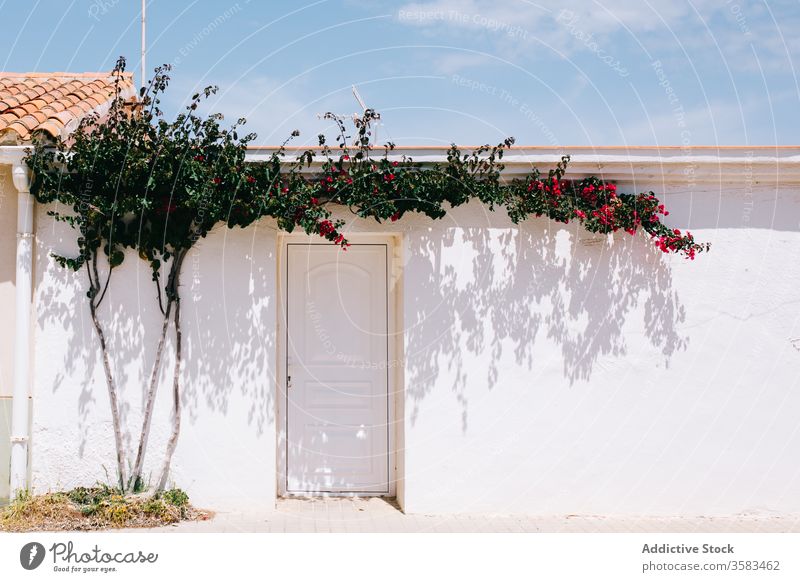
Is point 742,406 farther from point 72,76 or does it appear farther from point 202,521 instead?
point 72,76

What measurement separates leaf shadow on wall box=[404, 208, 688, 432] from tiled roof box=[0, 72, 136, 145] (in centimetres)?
310

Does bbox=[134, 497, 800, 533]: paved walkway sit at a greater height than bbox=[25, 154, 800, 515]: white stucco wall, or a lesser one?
lesser

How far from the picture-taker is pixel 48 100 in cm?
698

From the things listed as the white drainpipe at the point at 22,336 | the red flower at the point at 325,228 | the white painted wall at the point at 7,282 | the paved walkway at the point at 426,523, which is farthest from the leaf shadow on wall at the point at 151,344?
the paved walkway at the point at 426,523

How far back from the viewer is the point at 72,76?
27.4ft

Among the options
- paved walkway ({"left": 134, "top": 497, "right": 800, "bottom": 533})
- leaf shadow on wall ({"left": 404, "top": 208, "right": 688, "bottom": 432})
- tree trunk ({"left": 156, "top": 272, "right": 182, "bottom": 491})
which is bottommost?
paved walkway ({"left": 134, "top": 497, "right": 800, "bottom": 533})

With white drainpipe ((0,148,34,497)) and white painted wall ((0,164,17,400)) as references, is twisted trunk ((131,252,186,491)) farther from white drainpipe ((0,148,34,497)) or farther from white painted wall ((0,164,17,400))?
white painted wall ((0,164,17,400))

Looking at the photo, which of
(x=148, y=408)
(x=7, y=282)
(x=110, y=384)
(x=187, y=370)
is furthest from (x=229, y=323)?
(x=7, y=282)

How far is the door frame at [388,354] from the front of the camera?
6.60 metres

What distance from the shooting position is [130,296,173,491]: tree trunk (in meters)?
6.13

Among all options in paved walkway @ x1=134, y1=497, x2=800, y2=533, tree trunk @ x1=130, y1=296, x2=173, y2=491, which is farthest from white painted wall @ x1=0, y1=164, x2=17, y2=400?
paved walkway @ x1=134, y1=497, x2=800, y2=533

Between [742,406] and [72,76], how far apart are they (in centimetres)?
741

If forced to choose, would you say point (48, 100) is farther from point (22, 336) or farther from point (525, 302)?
point (525, 302)
